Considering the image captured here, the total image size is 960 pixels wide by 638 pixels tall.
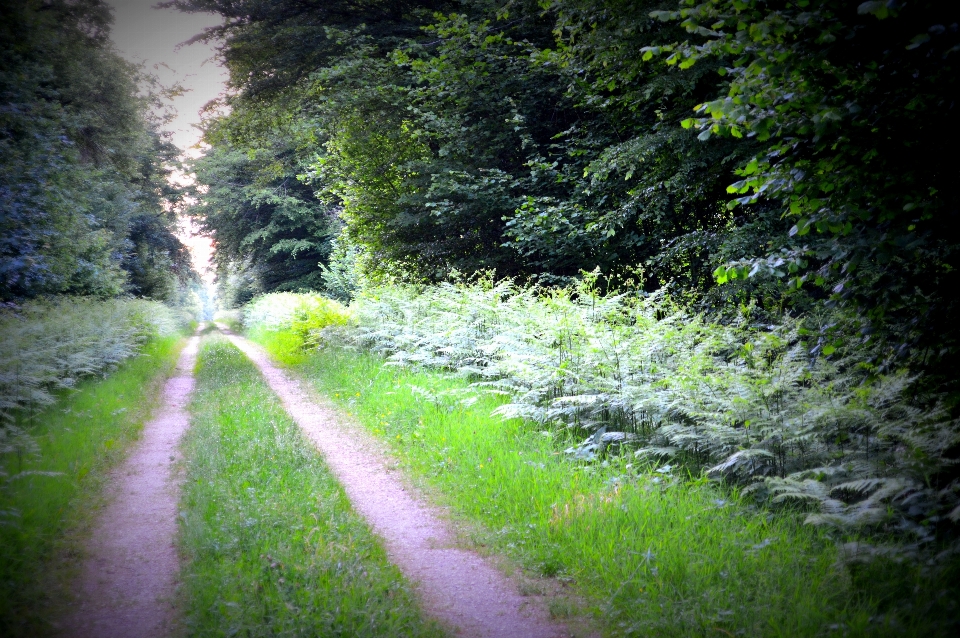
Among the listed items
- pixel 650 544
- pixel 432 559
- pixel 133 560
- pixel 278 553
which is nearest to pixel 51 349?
pixel 133 560

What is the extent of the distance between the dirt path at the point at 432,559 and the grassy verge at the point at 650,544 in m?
0.27

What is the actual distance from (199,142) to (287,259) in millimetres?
16628

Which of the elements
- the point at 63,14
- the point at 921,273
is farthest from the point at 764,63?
the point at 63,14

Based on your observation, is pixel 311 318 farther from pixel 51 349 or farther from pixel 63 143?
pixel 51 349

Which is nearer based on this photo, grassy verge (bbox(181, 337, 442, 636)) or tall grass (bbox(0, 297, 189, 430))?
grassy verge (bbox(181, 337, 442, 636))

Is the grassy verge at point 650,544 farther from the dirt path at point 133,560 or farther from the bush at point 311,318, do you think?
the bush at point 311,318

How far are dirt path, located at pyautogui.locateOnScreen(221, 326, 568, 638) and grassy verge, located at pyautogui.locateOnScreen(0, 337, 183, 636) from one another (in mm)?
2593

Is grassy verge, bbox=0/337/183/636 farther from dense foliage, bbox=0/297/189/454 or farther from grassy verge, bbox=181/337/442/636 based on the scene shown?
grassy verge, bbox=181/337/442/636

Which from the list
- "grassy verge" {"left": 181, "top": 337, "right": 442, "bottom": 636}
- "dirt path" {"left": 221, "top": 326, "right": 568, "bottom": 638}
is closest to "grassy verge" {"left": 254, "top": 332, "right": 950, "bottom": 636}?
"dirt path" {"left": 221, "top": 326, "right": 568, "bottom": 638}

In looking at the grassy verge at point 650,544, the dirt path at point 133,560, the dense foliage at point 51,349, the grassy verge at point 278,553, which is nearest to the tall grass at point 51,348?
the dense foliage at point 51,349

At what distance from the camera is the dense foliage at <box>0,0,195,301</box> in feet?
39.5

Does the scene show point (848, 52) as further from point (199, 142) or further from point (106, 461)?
point (199, 142)

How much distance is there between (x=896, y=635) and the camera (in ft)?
10.2

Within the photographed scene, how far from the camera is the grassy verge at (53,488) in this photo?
397 cm
